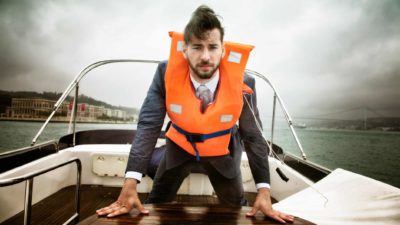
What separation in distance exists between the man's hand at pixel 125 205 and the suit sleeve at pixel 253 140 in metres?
0.70

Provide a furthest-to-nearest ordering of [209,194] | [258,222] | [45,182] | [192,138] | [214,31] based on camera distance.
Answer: [209,194], [45,182], [192,138], [214,31], [258,222]

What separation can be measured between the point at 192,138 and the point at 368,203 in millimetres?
971

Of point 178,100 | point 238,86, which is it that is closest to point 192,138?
point 178,100

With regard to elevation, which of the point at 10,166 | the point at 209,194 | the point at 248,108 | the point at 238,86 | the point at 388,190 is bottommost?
the point at 209,194

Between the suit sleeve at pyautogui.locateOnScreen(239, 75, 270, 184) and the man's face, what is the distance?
355 millimetres

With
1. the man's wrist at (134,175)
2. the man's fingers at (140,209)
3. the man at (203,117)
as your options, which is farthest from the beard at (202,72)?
the man's fingers at (140,209)

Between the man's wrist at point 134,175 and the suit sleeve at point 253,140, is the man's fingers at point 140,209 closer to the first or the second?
the man's wrist at point 134,175

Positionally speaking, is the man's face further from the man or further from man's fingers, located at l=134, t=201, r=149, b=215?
man's fingers, located at l=134, t=201, r=149, b=215

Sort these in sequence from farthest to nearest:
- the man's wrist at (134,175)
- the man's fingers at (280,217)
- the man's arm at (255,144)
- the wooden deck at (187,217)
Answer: the man's arm at (255,144), the man's wrist at (134,175), the man's fingers at (280,217), the wooden deck at (187,217)

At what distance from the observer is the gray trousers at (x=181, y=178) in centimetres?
166

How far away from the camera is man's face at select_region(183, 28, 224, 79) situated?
1376mm

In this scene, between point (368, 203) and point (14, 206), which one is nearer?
point (368, 203)

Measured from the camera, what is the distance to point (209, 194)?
3.22m

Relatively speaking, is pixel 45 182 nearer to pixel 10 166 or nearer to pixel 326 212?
pixel 10 166
